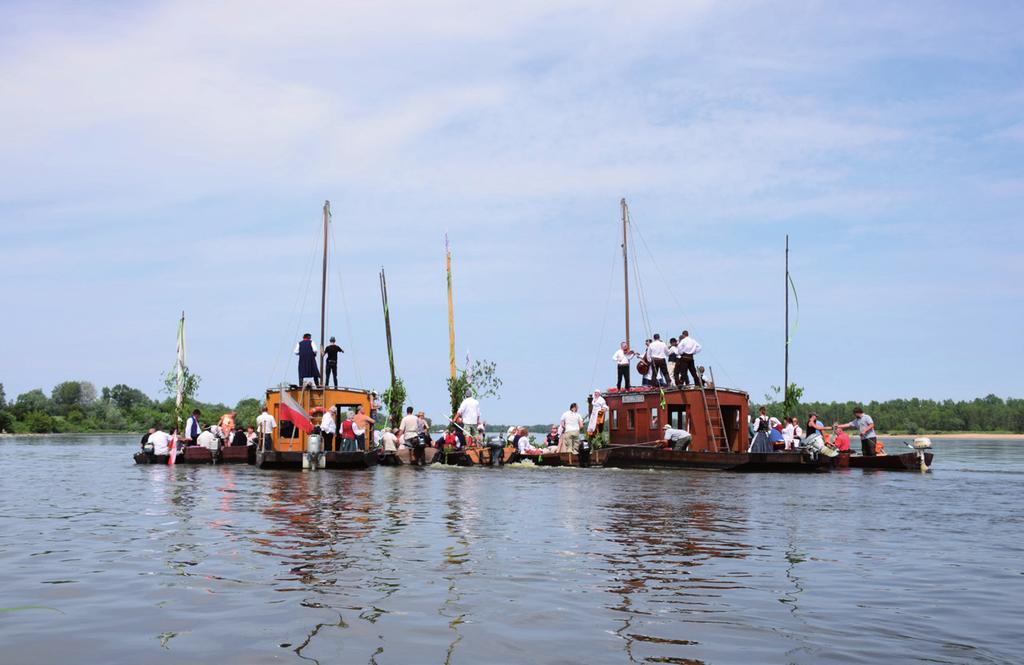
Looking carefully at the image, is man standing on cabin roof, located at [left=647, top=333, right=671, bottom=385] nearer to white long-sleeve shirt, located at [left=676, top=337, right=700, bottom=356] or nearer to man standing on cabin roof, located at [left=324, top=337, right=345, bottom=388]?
white long-sleeve shirt, located at [left=676, top=337, right=700, bottom=356]

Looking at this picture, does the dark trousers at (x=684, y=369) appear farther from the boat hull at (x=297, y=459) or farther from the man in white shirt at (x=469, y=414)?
the boat hull at (x=297, y=459)

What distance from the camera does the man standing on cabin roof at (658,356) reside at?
33.8 meters

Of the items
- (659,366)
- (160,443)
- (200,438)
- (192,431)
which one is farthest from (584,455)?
(160,443)

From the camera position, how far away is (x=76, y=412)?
13925cm

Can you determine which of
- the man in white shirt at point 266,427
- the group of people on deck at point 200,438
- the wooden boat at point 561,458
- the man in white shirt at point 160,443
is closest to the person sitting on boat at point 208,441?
the group of people on deck at point 200,438

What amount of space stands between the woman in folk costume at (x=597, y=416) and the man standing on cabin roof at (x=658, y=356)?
260 centimetres

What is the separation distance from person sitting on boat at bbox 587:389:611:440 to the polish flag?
34.4 ft

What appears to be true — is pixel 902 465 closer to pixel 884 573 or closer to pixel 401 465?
pixel 401 465

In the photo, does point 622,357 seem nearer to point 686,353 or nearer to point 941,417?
point 686,353

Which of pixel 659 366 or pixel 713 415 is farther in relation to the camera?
pixel 659 366

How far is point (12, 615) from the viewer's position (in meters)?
7.86

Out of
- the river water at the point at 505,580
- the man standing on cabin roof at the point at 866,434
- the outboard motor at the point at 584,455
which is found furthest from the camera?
the outboard motor at the point at 584,455

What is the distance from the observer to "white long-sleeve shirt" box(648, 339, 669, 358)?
33844 millimetres

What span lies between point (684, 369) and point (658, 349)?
124 cm
